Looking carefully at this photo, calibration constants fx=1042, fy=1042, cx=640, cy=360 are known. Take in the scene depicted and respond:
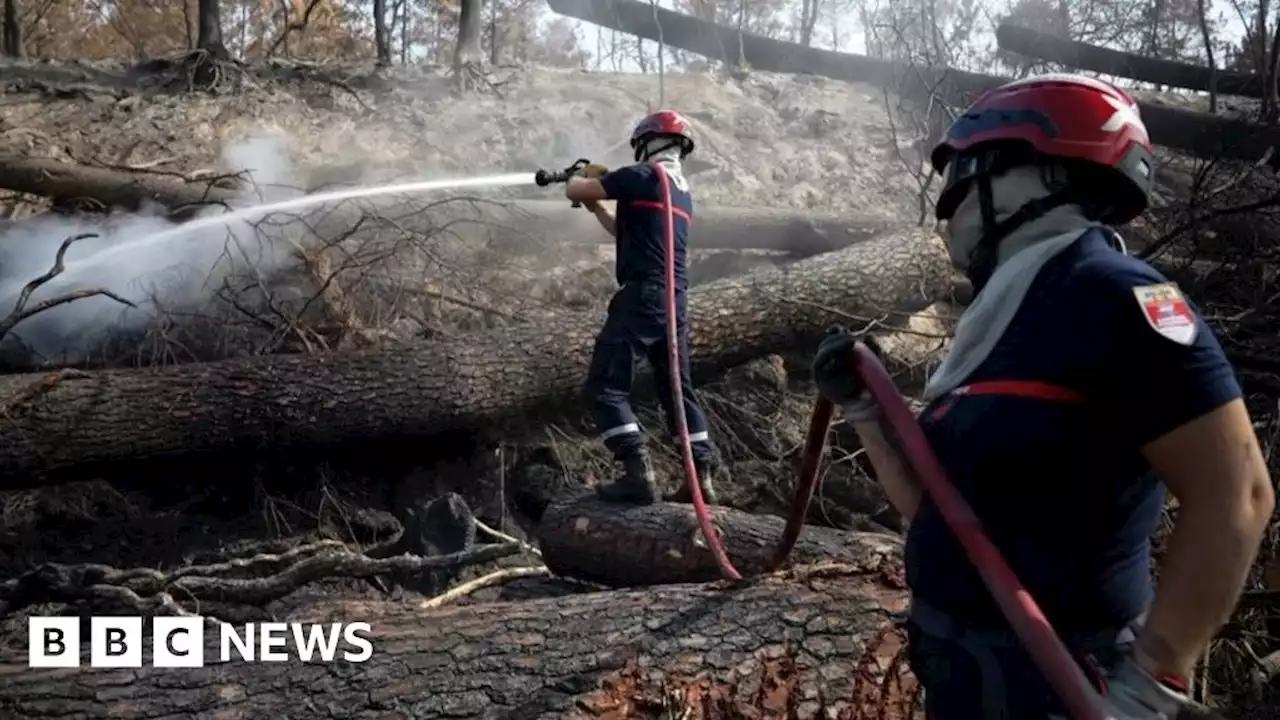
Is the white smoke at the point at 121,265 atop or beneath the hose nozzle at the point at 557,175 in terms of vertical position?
beneath

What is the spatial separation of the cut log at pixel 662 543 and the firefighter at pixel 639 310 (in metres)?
0.25

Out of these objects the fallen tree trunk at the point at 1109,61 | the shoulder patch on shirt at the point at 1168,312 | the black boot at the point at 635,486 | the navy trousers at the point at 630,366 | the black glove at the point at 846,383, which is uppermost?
the fallen tree trunk at the point at 1109,61

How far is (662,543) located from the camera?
477cm

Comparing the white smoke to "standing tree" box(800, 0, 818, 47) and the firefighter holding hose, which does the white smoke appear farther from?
"standing tree" box(800, 0, 818, 47)

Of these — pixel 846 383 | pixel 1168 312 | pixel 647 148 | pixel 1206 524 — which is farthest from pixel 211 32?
pixel 1206 524

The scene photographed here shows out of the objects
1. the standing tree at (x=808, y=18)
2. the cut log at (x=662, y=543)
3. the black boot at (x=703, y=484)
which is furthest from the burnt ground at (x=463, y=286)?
the standing tree at (x=808, y=18)

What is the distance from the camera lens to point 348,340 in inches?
280

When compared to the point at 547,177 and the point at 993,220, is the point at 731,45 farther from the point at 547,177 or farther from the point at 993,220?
the point at 993,220

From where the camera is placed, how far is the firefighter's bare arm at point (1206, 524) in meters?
1.68

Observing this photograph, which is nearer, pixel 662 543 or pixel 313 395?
pixel 662 543

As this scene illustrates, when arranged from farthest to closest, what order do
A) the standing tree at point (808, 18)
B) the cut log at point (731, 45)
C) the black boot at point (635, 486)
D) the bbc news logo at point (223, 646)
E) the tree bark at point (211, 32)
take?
the standing tree at point (808, 18) < the cut log at point (731, 45) < the tree bark at point (211, 32) < the black boot at point (635, 486) < the bbc news logo at point (223, 646)

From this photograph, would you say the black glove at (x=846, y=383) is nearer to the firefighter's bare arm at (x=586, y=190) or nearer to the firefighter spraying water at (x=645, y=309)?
the firefighter spraying water at (x=645, y=309)

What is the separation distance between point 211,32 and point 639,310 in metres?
8.22

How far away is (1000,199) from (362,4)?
22.2 metres
